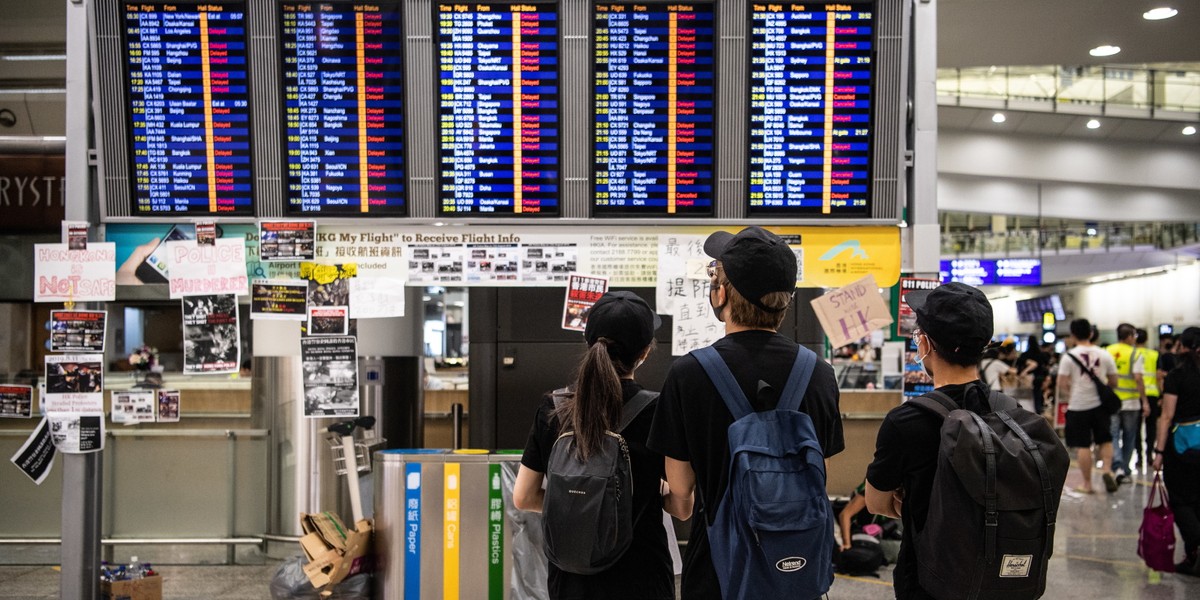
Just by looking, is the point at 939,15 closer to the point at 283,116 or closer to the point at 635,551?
the point at 283,116

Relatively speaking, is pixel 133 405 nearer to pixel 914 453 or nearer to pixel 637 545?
pixel 637 545

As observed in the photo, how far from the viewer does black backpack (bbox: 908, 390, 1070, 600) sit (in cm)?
265

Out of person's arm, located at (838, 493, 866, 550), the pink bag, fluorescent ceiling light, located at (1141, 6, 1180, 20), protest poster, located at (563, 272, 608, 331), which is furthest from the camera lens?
fluorescent ceiling light, located at (1141, 6, 1180, 20)

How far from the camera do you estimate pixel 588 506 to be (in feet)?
9.11

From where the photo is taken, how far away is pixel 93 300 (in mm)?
4645

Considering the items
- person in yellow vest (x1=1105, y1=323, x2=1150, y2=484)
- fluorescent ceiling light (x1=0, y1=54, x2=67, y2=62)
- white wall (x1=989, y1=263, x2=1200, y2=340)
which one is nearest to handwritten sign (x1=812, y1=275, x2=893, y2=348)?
fluorescent ceiling light (x1=0, y1=54, x2=67, y2=62)

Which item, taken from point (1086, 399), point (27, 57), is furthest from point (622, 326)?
point (1086, 399)

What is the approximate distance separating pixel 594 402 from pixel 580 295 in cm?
173

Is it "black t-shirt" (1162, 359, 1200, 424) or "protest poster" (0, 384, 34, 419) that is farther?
"black t-shirt" (1162, 359, 1200, 424)

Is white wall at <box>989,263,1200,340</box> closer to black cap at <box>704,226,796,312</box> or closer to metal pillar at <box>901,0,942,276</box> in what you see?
metal pillar at <box>901,0,942,276</box>

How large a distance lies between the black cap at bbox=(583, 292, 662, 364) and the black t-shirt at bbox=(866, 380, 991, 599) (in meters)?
0.79

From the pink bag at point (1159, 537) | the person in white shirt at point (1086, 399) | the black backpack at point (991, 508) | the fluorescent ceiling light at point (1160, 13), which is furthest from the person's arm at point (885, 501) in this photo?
the person in white shirt at point (1086, 399)

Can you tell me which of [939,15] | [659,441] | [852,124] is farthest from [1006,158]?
[659,441]

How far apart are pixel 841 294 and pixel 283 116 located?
2.90 meters
